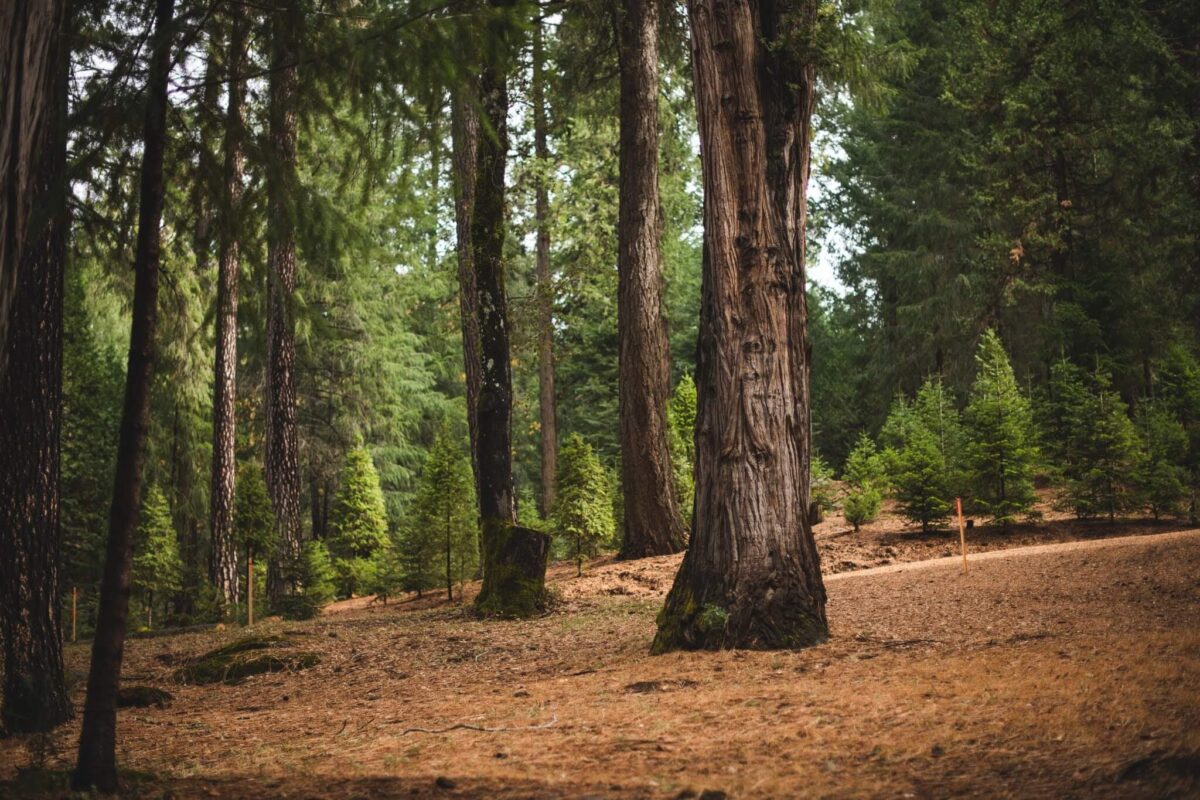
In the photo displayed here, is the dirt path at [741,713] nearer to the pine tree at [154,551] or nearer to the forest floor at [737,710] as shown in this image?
the forest floor at [737,710]

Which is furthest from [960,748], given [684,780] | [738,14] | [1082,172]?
[1082,172]

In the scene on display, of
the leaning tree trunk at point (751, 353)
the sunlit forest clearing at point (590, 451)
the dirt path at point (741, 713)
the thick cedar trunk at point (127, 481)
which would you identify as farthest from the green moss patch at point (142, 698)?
the leaning tree trunk at point (751, 353)

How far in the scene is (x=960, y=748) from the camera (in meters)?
3.94

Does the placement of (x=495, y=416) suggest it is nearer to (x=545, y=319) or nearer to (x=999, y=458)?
(x=545, y=319)

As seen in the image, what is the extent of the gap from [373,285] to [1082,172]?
61.8ft

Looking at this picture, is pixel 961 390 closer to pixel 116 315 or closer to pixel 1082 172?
pixel 1082 172

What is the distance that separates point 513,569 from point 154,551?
1190 cm

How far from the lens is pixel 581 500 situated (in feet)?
52.3

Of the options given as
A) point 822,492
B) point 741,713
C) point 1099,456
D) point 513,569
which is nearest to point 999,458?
point 1099,456

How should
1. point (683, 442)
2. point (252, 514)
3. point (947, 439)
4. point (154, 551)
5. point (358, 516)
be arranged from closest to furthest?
1. point (252, 514)
2. point (947, 439)
3. point (683, 442)
4. point (154, 551)
5. point (358, 516)

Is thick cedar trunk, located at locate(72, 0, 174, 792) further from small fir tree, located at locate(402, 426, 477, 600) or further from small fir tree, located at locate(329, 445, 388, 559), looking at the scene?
small fir tree, located at locate(329, 445, 388, 559)

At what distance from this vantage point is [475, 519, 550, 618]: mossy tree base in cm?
1081

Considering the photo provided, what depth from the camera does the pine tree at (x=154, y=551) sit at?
771 inches

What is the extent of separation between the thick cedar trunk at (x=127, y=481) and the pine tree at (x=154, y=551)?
16836 mm
